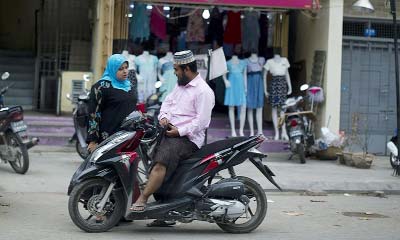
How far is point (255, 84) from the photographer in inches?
597

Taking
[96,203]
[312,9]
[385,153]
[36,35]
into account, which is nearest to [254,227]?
[96,203]

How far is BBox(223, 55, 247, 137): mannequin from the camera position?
14914 millimetres

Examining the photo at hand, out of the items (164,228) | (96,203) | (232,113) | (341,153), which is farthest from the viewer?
(232,113)

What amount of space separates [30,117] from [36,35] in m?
4.11

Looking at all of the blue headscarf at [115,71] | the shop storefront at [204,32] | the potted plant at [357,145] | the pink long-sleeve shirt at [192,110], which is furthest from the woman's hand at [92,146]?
the shop storefront at [204,32]

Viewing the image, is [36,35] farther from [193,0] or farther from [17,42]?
[193,0]

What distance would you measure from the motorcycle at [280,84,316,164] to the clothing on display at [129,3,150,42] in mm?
3686

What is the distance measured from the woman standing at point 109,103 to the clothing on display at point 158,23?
8.04 m

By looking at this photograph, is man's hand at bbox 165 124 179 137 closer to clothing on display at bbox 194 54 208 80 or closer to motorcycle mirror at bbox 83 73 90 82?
clothing on display at bbox 194 54 208 80

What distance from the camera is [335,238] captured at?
736 cm

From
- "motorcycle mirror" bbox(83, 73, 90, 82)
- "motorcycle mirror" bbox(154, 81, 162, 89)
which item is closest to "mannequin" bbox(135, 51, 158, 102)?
"motorcycle mirror" bbox(154, 81, 162, 89)

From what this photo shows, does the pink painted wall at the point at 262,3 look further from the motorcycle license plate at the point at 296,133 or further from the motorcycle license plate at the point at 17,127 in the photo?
the motorcycle license plate at the point at 17,127

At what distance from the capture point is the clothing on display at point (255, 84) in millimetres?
15125

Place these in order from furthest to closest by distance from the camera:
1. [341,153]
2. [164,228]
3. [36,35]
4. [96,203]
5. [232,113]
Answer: [36,35], [232,113], [341,153], [164,228], [96,203]
